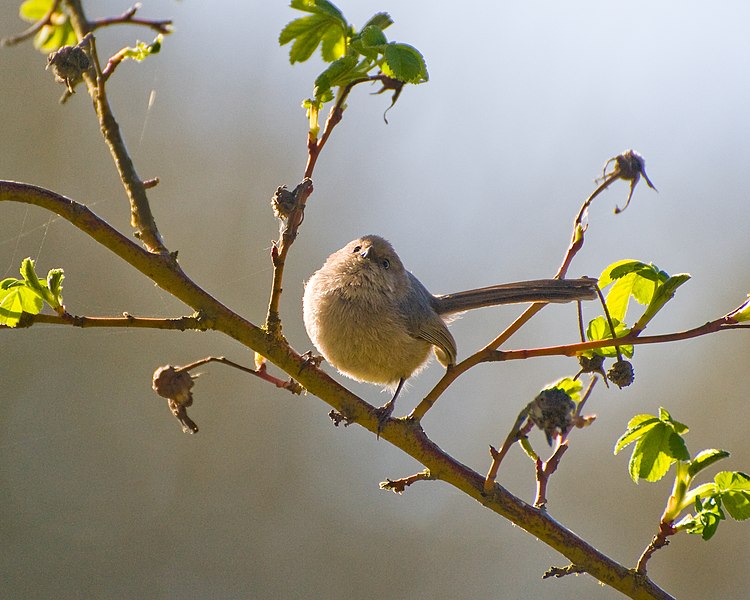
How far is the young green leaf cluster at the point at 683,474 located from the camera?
1.47 m

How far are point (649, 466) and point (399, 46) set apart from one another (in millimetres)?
902

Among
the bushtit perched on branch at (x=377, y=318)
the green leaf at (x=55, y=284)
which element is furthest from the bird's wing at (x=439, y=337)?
the green leaf at (x=55, y=284)

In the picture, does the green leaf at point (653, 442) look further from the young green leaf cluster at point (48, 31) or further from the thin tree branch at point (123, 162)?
the young green leaf cluster at point (48, 31)

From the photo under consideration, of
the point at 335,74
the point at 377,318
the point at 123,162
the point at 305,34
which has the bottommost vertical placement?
the point at 123,162

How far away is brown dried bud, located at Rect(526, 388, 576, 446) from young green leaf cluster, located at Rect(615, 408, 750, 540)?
0.69 feet

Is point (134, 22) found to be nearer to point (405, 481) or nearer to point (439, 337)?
point (405, 481)

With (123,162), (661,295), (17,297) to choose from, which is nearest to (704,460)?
(661,295)

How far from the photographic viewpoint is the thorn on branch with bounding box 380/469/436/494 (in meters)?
1.57

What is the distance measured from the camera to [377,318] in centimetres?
295

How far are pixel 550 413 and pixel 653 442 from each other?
0.28 m

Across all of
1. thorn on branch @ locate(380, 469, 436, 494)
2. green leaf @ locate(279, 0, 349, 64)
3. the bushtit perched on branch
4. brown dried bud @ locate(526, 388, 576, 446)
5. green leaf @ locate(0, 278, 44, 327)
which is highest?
the bushtit perched on branch

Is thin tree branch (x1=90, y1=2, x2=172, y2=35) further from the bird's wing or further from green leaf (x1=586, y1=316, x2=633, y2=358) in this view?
the bird's wing

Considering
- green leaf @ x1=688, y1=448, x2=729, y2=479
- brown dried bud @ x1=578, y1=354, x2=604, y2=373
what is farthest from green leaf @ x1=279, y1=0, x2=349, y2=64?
green leaf @ x1=688, y1=448, x2=729, y2=479

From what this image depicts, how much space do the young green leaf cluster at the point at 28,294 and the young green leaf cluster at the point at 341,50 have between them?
55 cm
